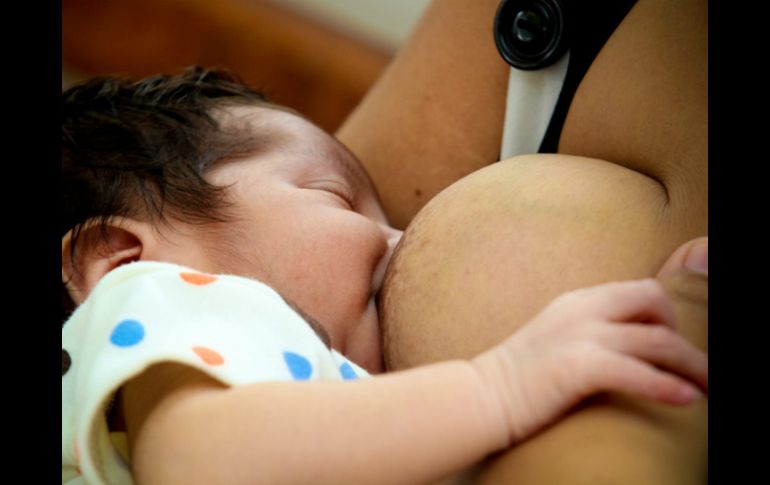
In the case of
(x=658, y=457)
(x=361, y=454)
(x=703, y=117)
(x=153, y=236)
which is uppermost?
(x=703, y=117)

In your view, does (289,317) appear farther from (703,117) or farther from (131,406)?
(703,117)

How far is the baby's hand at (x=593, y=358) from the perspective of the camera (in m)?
0.50

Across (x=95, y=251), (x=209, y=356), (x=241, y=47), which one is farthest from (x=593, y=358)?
(x=241, y=47)

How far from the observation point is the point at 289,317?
671 mm

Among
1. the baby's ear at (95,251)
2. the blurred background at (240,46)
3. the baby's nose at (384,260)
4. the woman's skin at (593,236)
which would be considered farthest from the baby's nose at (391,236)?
the blurred background at (240,46)

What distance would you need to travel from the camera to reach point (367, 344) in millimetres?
801

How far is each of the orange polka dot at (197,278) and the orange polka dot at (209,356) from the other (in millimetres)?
82

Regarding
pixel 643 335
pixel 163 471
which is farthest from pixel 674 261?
pixel 163 471

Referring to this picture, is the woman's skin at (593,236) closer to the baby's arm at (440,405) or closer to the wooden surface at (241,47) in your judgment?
the baby's arm at (440,405)

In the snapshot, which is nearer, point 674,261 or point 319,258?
point 674,261

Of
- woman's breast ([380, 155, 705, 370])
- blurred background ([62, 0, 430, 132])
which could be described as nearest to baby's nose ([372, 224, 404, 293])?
woman's breast ([380, 155, 705, 370])
